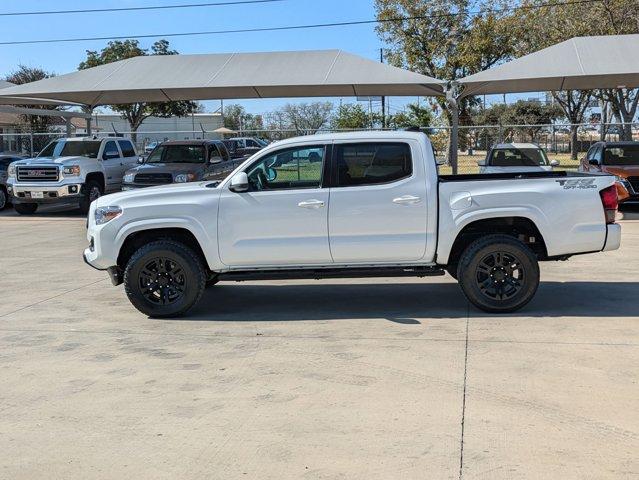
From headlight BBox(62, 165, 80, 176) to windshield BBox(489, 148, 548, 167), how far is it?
34.1ft

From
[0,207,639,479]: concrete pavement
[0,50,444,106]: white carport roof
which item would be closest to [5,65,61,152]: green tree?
[0,50,444,106]: white carport roof

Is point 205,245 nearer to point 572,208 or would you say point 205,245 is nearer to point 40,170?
point 572,208

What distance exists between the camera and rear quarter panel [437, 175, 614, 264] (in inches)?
293

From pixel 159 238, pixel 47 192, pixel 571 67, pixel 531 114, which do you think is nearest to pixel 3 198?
pixel 47 192

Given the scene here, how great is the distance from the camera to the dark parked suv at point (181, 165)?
54.4ft

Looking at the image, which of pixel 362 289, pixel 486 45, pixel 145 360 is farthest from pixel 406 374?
pixel 486 45

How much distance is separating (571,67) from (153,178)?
36.5ft

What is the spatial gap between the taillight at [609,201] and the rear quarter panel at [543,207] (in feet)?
0.23

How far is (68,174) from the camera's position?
18.3 meters

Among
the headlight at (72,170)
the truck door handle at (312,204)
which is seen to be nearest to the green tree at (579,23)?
the headlight at (72,170)

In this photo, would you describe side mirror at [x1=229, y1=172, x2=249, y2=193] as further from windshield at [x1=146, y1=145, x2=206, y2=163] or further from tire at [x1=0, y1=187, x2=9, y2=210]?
tire at [x1=0, y1=187, x2=9, y2=210]

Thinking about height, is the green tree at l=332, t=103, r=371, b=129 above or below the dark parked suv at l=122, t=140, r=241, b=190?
above

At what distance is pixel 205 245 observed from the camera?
24.9 ft

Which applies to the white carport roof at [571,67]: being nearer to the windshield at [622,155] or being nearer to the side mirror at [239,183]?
the windshield at [622,155]
